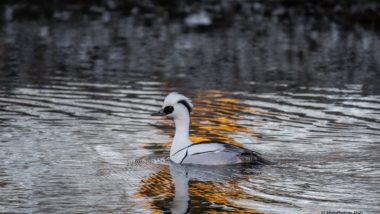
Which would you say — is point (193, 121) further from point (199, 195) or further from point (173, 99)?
point (199, 195)

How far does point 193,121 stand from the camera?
1909 cm

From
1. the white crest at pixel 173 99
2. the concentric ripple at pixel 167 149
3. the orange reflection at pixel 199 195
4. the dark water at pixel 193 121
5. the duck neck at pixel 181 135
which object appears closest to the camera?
the orange reflection at pixel 199 195

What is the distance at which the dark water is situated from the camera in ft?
42.9

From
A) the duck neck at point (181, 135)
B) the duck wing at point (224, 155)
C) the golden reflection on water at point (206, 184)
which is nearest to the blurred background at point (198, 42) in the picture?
the golden reflection on water at point (206, 184)

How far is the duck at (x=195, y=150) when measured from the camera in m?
14.9

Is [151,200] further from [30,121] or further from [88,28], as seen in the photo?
[88,28]

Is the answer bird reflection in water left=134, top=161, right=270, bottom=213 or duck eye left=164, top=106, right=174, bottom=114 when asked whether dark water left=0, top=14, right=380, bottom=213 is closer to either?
bird reflection in water left=134, top=161, right=270, bottom=213

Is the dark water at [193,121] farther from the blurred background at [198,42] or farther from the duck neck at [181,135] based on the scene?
the duck neck at [181,135]

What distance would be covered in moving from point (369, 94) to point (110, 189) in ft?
34.1

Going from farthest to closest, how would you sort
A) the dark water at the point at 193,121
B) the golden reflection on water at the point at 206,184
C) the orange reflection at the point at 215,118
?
1. the orange reflection at the point at 215,118
2. the dark water at the point at 193,121
3. the golden reflection on water at the point at 206,184

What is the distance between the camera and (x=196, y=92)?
22.8 metres

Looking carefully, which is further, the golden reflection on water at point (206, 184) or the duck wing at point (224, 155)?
the duck wing at point (224, 155)

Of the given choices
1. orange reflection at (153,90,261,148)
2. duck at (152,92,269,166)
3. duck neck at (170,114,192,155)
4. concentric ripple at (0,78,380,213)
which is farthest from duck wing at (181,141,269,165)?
orange reflection at (153,90,261,148)

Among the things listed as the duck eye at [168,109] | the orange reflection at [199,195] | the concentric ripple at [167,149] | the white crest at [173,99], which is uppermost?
the white crest at [173,99]
